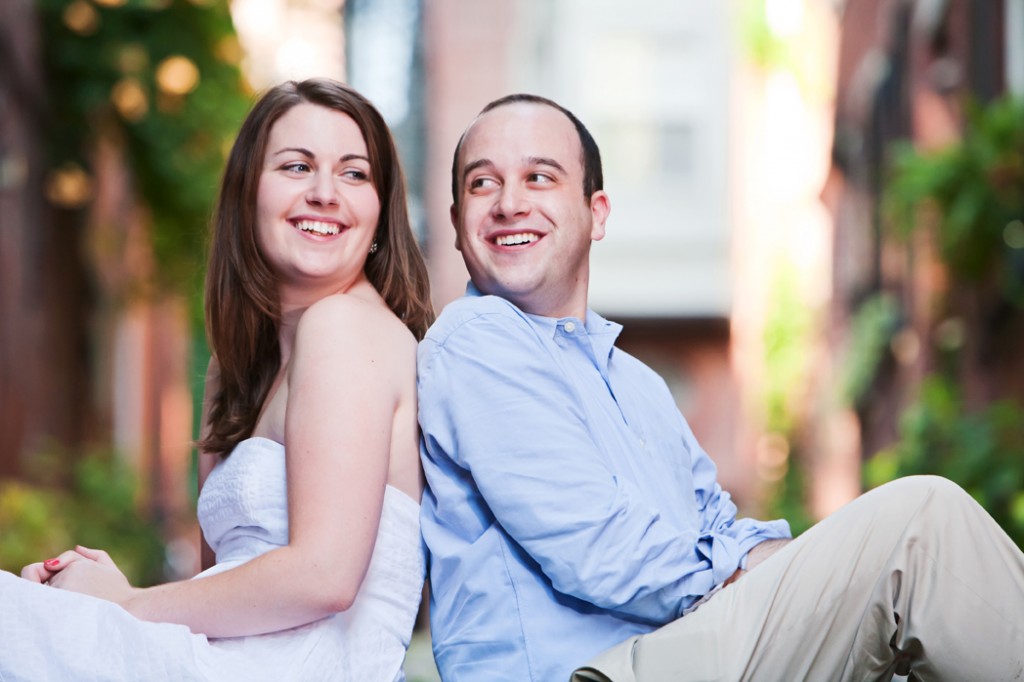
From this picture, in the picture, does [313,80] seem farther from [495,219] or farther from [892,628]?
[892,628]

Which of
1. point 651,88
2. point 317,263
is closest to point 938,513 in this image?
point 317,263

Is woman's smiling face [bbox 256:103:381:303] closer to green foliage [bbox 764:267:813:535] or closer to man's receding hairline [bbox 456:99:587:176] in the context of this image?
man's receding hairline [bbox 456:99:587:176]

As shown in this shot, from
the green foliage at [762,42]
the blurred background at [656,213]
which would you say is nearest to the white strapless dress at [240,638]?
the blurred background at [656,213]

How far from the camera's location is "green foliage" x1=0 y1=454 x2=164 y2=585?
8.32 metres

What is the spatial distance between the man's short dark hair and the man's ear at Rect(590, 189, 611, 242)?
0.02 meters

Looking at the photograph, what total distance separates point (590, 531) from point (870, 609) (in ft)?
1.76

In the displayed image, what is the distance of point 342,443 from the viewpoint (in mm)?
2795

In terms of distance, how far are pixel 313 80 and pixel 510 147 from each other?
47 cm

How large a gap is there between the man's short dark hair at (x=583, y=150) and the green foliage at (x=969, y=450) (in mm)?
3108

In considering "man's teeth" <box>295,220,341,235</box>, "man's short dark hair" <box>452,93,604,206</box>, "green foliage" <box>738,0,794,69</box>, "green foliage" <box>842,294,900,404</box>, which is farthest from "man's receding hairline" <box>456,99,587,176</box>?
"green foliage" <box>738,0,794,69</box>

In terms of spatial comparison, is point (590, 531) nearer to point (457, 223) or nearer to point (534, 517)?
point (534, 517)

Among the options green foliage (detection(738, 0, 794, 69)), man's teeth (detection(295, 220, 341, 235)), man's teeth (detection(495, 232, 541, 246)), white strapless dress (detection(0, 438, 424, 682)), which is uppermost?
green foliage (detection(738, 0, 794, 69))

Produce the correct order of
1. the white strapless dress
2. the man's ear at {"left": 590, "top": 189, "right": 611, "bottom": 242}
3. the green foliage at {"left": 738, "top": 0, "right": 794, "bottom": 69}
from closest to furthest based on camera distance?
the white strapless dress
the man's ear at {"left": 590, "top": 189, "right": 611, "bottom": 242}
the green foliage at {"left": 738, "top": 0, "right": 794, "bottom": 69}

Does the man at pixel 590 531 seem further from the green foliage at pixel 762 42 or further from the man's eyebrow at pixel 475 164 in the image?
the green foliage at pixel 762 42
